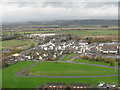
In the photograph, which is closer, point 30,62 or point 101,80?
point 101,80

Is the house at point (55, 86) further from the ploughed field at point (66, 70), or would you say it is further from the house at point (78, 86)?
the ploughed field at point (66, 70)

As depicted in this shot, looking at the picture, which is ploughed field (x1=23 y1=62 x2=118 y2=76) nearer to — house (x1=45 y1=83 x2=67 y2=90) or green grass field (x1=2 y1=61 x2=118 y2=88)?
green grass field (x1=2 y1=61 x2=118 y2=88)

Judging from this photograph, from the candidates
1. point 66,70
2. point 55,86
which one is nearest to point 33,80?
point 55,86

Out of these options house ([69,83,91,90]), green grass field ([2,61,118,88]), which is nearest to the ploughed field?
green grass field ([2,61,118,88])

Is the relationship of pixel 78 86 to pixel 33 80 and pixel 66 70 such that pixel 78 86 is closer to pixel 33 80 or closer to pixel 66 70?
pixel 33 80

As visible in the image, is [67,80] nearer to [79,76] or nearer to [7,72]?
[79,76]

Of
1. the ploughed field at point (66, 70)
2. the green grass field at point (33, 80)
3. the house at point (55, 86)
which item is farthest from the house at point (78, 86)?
the ploughed field at point (66, 70)

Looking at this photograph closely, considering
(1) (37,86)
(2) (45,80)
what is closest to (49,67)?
(2) (45,80)

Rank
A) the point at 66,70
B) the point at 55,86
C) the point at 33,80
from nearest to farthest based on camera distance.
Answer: the point at 55,86
the point at 33,80
the point at 66,70
